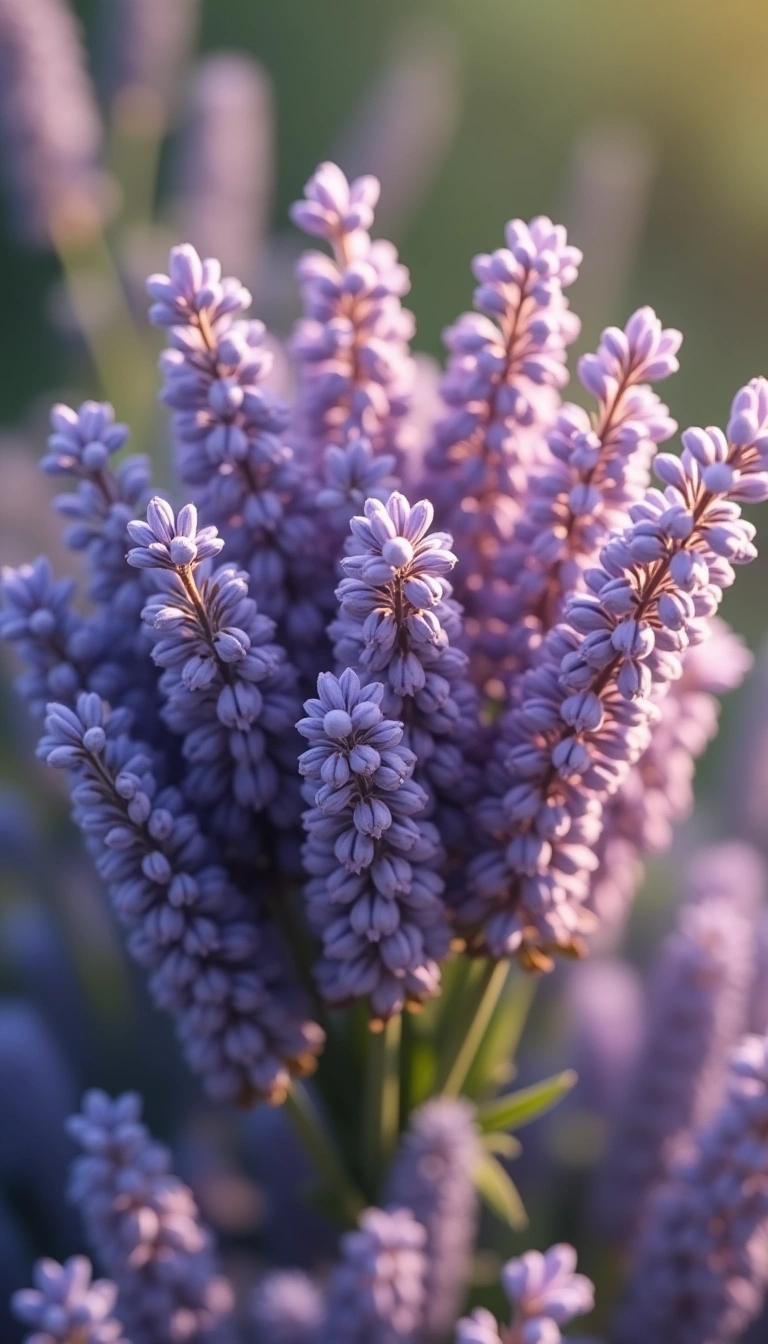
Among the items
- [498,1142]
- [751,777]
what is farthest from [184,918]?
[751,777]

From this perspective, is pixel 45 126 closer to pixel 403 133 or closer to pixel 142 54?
pixel 142 54

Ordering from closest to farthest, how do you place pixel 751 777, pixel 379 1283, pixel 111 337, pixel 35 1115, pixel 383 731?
pixel 383 731
pixel 379 1283
pixel 35 1115
pixel 751 777
pixel 111 337

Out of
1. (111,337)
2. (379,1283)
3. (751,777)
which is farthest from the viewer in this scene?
(111,337)

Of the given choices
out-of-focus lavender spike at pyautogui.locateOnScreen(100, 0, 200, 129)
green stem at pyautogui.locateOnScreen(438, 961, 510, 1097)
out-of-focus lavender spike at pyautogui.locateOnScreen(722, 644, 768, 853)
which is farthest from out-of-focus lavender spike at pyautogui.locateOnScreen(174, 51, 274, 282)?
green stem at pyautogui.locateOnScreen(438, 961, 510, 1097)

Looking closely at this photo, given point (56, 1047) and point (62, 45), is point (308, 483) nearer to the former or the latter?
point (56, 1047)

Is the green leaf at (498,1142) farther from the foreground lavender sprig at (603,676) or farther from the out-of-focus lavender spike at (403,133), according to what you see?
the out-of-focus lavender spike at (403,133)

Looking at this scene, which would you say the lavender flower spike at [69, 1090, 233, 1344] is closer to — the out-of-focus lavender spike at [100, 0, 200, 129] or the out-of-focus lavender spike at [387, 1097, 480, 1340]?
the out-of-focus lavender spike at [387, 1097, 480, 1340]
